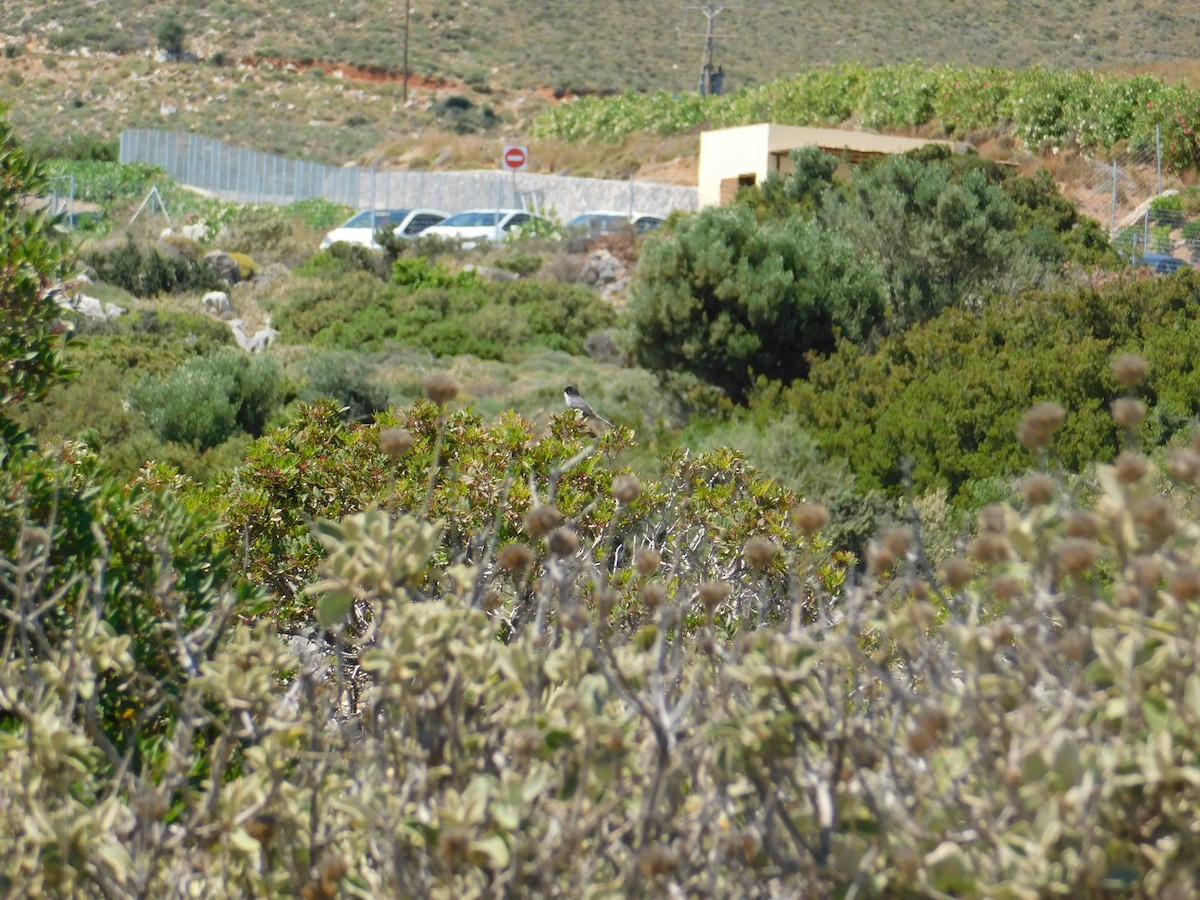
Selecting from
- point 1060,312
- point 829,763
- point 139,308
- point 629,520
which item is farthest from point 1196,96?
point 829,763

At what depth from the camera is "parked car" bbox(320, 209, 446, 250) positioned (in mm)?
29891

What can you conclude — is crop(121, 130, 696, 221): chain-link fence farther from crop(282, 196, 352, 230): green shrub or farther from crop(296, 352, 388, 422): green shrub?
crop(296, 352, 388, 422): green shrub

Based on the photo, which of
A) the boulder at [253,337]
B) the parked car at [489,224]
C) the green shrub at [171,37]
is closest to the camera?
the boulder at [253,337]

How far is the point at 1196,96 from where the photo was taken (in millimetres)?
29328

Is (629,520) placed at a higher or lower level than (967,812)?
lower

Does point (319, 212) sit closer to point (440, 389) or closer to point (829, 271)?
point (829, 271)

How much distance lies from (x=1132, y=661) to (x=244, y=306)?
22835 mm

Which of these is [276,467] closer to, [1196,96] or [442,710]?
[442,710]

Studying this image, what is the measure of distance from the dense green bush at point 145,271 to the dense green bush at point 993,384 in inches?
547

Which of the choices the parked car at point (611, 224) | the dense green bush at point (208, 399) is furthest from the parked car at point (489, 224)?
the dense green bush at point (208, 399)

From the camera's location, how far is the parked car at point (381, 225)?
98.1 feet

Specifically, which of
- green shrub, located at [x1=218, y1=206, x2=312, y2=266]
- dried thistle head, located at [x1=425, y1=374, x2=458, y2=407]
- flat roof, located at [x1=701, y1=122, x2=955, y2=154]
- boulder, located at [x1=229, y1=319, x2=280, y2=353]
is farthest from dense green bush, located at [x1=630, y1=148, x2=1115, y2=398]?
green shrub, located at [x1=218, y1=206, x2=312, y2=266]

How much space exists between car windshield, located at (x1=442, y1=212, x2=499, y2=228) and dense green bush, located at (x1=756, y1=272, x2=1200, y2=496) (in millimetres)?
19100

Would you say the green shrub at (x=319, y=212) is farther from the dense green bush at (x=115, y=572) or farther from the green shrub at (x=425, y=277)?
the dense green bush at (x=115, y=572)
